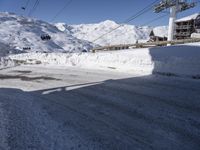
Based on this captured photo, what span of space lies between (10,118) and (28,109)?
74cm

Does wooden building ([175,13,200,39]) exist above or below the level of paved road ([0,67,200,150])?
above

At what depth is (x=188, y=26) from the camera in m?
59.9

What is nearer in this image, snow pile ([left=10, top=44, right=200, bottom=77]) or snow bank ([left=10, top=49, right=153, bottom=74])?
snow pile ([left=10, top=44, right=200, bottom=77])

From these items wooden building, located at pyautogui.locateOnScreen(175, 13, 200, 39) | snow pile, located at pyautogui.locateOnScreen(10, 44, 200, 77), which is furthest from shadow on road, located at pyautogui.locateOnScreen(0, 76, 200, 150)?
wooden building, located at pyautogui.locateOnScreen(175, 13, 200, 39)

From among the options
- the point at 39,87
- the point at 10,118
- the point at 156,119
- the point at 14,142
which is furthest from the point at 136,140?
the point at 39,87

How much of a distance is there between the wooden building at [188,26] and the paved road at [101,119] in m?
54.1

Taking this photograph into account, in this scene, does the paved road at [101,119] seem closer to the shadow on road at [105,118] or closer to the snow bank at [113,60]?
the shadow on road at [105,118]

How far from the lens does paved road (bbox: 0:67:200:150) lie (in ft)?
13.2

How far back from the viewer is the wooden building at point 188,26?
57438 millimetres

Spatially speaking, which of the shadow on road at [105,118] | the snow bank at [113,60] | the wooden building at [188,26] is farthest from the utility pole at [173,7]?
the shadow on road at [105,118]

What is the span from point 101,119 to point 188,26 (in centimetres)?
6051

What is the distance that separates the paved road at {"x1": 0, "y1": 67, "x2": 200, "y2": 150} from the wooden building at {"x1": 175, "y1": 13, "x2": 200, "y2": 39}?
5405cm

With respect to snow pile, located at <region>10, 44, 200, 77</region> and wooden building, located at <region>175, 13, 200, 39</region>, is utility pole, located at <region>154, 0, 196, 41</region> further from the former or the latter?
snow pile, located at <region>10, 44, 200, 77</region>

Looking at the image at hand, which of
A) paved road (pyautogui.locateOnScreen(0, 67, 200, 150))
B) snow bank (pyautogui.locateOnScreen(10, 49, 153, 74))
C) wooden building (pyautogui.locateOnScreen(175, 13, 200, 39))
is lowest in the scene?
paved road (pyautogui.locateOnScreen(0, 67, 200, 150))
